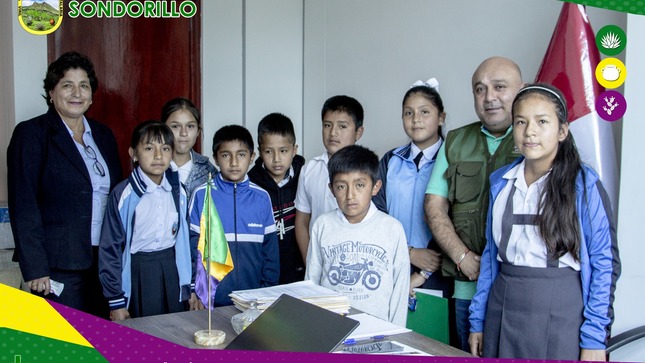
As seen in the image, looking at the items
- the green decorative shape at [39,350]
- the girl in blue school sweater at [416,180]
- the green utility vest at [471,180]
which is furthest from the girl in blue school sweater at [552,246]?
the green decorative shape at [39,350]

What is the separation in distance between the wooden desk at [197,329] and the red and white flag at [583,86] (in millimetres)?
792

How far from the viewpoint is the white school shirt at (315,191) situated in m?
2.29

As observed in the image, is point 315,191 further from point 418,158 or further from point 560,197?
point 560,197

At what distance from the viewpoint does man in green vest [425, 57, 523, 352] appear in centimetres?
186

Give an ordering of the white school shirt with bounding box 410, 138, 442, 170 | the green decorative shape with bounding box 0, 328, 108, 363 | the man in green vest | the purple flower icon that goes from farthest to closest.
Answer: the white school shirt with bounding box 410, 138, 442, 170 < the man in green vest < the purple flower icon < the green decorative shape with bounding box 0, 328, 108, 363

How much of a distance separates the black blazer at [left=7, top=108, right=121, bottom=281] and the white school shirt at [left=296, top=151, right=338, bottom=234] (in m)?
0.70

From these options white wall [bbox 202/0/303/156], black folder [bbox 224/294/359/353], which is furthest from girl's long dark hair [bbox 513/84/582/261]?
white wall [bbox 202/0/303/156]

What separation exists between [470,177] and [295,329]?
83 centimetres

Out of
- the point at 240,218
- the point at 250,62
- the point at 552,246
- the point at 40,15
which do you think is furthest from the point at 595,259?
the point at 250,62

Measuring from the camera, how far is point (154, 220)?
2074 millimetres

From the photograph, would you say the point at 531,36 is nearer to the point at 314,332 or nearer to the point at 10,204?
the point at 314,332

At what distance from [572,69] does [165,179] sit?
127 cm

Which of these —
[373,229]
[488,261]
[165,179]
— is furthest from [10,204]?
[488,261]

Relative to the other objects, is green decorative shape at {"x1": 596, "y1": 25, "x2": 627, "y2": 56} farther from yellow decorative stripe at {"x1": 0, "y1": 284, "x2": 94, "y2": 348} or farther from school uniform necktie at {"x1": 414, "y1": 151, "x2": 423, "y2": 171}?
yellow decorative stripe at {"x1": 0, "y1": 284, "x2": 94, "y2": 348}
